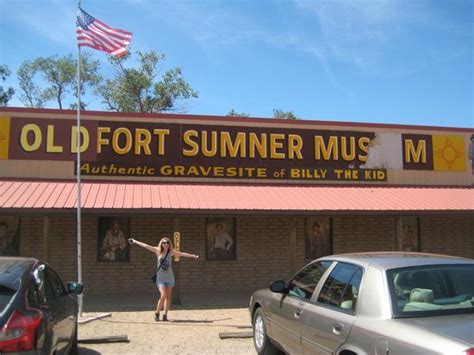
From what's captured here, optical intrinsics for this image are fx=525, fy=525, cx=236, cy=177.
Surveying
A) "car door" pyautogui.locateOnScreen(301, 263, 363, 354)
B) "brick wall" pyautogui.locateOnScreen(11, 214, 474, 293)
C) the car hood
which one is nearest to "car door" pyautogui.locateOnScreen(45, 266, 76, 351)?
"car door" pyautogui.locateOnScreen(301, 263, 363, 354)

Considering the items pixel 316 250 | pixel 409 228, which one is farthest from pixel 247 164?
pixel 409 228

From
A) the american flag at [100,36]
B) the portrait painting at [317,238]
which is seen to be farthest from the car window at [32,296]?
the portrait painting at [317,238]

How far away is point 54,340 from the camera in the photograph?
17.1 ft

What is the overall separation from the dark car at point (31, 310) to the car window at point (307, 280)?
8.71 ft

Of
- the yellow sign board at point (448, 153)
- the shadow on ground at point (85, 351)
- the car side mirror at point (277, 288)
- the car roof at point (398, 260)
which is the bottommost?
the shadow on ground at point (85, 351)

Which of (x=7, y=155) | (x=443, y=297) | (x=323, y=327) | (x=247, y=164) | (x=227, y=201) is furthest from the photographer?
(x=247, y=164)

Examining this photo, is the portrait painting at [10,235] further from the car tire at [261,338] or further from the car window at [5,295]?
the car window at [5,295]

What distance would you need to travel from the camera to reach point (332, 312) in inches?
194

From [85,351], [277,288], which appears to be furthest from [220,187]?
[277,288]

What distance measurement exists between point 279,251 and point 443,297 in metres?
11.1

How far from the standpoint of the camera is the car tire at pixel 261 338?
7.03m

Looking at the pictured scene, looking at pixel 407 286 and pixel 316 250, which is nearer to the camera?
pixel 407 286

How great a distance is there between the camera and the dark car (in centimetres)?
432

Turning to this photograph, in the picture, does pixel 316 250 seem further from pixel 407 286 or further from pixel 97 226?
pixel 407 286
